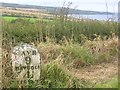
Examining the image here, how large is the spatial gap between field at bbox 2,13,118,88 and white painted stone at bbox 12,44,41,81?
16 cm

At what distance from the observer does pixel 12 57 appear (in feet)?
20.1

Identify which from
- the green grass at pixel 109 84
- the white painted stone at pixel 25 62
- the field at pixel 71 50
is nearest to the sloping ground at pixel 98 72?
the field at pixel 71 50

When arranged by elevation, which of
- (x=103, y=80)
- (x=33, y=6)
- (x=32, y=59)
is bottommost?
(x=103, y=80)

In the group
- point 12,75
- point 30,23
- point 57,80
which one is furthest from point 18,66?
point 30,23

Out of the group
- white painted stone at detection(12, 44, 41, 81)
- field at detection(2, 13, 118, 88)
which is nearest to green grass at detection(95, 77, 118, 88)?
field at detection(2, 13, 118, 88)

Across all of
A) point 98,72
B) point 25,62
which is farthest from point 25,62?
point 98,72

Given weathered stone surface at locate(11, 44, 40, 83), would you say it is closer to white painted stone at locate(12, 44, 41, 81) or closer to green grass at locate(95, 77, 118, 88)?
white painted stone at locate(12, 44, 41, 81)

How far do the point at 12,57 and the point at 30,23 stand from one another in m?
3.85

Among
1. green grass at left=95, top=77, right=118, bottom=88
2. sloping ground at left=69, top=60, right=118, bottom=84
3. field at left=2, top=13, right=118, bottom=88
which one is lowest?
sloping ground at left=69, top=60, right=118, bottom=84

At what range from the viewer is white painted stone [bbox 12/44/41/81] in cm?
602

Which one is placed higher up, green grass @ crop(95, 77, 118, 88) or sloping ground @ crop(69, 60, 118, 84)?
green grass @ crop(95, 77, 118, 88)

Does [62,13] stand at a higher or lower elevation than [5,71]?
higher

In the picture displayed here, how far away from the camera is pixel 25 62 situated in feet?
19.8

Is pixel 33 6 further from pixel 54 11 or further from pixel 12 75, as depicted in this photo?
pixel 12 75
